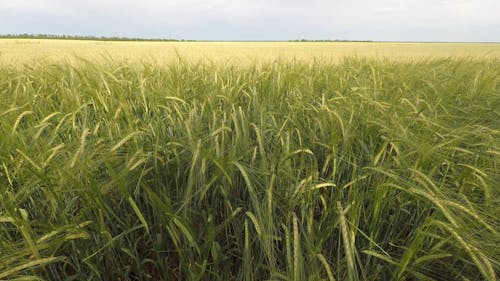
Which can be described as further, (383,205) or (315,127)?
(315,127)

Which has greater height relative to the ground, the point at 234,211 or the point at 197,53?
the point at 197,53

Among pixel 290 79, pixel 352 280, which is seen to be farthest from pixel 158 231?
pixel 290 79

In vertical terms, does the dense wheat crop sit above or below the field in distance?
below

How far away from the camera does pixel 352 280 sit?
0.68 metres

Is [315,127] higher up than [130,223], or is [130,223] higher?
[315,127]

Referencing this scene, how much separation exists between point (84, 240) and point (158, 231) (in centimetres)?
20

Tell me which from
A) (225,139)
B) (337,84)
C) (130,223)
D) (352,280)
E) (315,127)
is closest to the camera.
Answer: (352,280)

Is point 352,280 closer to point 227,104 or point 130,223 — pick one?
point 130,223

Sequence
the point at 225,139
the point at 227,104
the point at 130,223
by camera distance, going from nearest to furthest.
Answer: the point at 130,223 < the point at 225,139 < the point at 227,104

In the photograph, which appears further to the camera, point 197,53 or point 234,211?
point 197,53

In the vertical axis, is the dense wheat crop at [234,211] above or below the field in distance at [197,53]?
below

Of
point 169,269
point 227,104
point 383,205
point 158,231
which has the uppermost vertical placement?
point 227,104

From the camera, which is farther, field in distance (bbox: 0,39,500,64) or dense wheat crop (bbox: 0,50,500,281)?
field in distance (bbox: 0,39,500,64)

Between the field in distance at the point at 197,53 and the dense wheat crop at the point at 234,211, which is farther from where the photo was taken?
the field in distance at the point at 197,53
